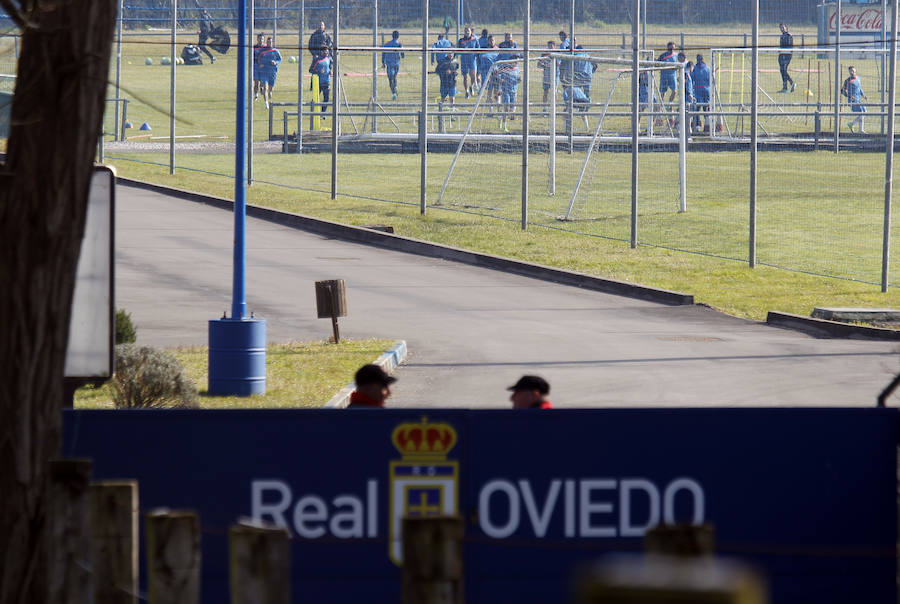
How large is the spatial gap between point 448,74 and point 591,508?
30.3 metres

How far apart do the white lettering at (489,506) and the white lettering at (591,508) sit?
37cm

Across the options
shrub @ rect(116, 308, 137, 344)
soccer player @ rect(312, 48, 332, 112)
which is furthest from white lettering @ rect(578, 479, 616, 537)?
soccer player @ rect(312, 48, 332, 112)

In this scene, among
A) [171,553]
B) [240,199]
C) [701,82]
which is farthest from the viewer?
[701,82]

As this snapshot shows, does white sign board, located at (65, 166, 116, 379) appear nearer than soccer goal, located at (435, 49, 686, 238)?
Yes

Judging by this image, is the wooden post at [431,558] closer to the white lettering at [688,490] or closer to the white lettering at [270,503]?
the white lettering at [270,503]

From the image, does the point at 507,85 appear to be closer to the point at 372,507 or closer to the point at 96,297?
the point at 96,297

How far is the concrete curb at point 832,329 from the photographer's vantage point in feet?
65.7

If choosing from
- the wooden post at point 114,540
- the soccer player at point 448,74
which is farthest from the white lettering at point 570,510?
the soccer player at point 448,74

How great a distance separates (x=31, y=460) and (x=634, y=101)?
2080 cm

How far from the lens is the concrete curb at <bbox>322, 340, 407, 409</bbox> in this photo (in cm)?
1423

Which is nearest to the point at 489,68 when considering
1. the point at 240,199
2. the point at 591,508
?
the point at 240,199

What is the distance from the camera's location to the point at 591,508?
301 inches

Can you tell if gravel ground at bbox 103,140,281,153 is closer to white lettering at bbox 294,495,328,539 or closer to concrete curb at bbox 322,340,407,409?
concrete curb at bbox 322,340,407,409

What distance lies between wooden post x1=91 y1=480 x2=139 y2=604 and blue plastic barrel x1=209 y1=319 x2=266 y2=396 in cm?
920
